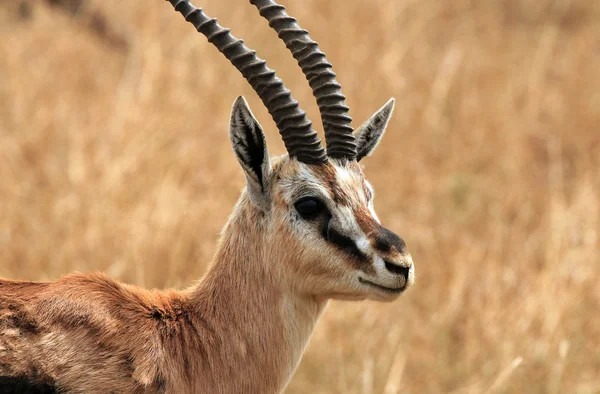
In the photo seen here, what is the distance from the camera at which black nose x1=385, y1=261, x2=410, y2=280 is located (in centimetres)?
417

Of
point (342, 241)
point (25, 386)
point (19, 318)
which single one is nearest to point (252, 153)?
point (342, 241)

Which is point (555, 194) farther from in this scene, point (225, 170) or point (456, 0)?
point (456, 0)

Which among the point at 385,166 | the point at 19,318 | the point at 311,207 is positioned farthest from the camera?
the point at 385,166

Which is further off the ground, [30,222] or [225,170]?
[225,170]

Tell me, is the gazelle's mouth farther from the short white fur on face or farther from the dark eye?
the dark eye

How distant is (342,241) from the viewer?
430cm

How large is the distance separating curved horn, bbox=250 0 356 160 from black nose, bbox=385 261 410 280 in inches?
31.7

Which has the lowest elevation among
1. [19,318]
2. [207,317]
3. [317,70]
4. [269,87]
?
[19,318]

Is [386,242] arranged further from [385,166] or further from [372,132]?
[385,166]

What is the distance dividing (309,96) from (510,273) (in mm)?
3997

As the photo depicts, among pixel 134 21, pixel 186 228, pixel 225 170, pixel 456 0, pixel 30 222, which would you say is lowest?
pixel 30 222

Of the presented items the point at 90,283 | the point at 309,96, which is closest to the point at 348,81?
the point at 309,96

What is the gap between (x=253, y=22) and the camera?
1252 cm

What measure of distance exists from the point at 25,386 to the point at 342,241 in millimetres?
1547
